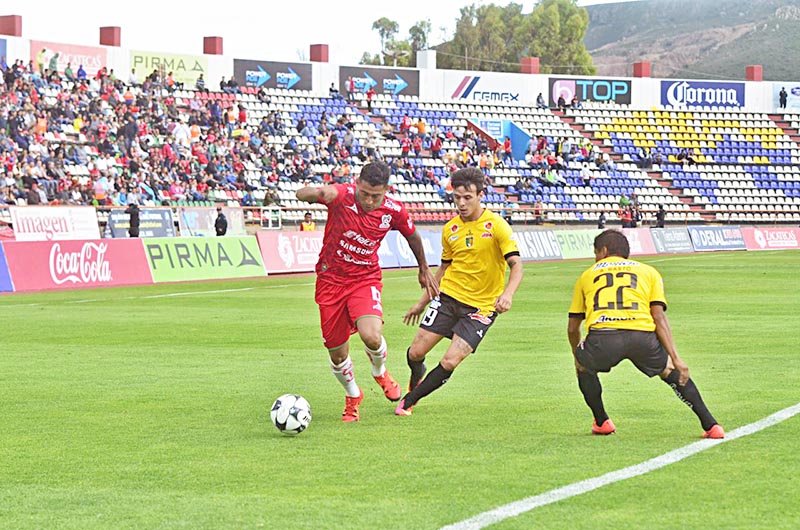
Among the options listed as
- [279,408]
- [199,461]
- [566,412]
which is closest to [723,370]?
[566,412]

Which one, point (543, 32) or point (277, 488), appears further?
point (543, 32)

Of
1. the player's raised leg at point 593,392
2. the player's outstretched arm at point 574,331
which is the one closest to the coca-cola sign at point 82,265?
the player's outstretched arm at point 574,331

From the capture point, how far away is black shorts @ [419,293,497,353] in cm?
1053

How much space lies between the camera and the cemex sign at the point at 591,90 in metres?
75.5

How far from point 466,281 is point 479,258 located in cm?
22

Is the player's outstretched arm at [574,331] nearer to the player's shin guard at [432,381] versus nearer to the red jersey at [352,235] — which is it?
the player's shin guard at [432,381]

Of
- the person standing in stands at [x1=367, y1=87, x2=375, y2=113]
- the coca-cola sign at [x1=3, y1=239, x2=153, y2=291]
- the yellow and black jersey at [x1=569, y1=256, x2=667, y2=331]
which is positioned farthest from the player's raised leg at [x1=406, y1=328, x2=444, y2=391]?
the person standing in stands at [x1=367, y1=87, x2=375, y2=113]

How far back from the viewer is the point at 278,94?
61625mm

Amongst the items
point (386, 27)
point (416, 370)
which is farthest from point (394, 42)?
point (416, 370)

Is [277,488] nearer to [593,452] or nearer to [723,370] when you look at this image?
[593,452]

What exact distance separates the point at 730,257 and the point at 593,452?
39.0m

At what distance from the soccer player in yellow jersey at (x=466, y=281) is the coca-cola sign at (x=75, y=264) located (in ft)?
64.1

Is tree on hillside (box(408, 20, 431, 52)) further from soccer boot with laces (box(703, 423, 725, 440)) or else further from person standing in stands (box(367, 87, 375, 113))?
soccer boot with laces (box(703, 423, 725, 440))

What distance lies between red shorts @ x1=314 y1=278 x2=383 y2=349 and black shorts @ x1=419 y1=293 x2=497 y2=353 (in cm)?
50
